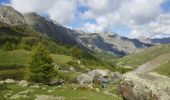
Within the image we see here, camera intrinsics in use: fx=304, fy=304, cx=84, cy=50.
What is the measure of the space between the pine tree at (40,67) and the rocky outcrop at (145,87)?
27.8m

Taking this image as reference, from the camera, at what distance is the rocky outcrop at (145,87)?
31422 millimetres

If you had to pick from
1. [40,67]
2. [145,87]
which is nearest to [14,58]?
[40,67]

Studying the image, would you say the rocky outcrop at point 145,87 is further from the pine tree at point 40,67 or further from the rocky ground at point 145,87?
the pine tree at point 40,67

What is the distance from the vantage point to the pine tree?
62250mm

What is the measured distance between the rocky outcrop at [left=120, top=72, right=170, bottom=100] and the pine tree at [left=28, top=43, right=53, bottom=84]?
91.3 feet

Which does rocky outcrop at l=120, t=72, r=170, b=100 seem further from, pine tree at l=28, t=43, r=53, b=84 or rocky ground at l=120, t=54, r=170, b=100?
pine tree at l=28, t=43, r=53, b=84

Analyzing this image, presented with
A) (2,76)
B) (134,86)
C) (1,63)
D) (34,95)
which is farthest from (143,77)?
(1,63)

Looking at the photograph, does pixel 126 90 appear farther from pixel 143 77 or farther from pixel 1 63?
pixel 1 63

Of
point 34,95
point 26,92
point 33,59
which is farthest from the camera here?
point 33,59

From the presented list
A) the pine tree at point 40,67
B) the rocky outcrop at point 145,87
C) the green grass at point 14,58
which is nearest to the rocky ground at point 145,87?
the rocky outcrop at point 145,87

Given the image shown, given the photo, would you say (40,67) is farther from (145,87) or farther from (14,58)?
(14,58)

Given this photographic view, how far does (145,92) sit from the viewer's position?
33000 mm

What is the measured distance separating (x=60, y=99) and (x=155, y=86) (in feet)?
41.3

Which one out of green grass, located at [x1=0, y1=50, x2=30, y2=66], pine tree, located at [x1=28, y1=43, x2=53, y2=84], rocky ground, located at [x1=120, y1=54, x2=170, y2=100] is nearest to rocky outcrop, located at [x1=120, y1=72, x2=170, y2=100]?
rocky ground, located at [x1=120, y1=54, x2=170, y2=100]
